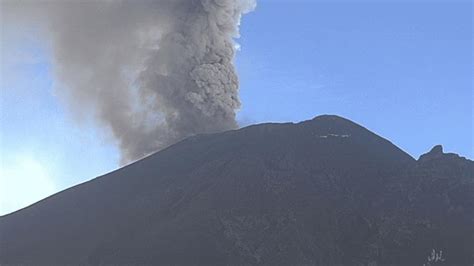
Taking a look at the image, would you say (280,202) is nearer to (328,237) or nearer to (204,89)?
(328,237)

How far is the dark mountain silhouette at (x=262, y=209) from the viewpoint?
57.7 metres

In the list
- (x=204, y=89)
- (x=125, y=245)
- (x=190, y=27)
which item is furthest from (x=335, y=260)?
(x=190, y=27)

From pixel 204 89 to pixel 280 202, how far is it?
17.9 metres

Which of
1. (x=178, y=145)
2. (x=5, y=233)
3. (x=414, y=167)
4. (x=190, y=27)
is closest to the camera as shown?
(x=5, y=233)

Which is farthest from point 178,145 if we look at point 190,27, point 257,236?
point 257,236

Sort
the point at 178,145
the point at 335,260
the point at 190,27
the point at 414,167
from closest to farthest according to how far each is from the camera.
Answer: the point at 335,260 → the point at 414,167 → the point at 178,145 → the point at 190,27

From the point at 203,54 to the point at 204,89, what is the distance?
3.81 metres

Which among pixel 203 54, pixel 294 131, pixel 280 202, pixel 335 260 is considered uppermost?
pixel 203 54

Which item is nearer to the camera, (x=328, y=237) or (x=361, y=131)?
(x=328, y=237)

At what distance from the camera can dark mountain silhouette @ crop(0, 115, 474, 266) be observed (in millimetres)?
57719

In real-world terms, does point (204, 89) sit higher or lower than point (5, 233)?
higher

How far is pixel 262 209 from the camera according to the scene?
63.0 metres

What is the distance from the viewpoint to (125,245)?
58.3m

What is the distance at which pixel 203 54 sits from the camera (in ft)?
262
